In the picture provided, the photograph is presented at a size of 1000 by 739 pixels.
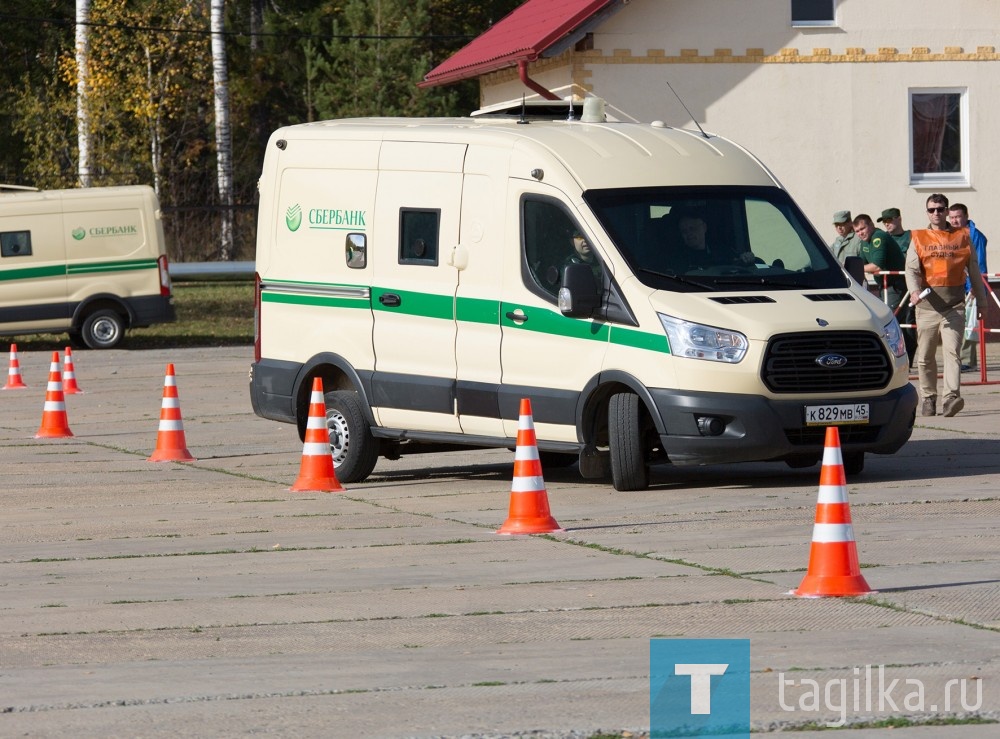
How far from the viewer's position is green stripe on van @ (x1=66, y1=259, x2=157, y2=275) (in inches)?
1231

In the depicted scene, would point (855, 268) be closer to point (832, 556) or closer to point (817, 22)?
point (832, 556)

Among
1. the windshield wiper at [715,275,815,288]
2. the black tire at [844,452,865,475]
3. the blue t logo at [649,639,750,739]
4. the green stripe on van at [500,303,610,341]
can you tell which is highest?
the windshield wiper at [715,275,815,288]

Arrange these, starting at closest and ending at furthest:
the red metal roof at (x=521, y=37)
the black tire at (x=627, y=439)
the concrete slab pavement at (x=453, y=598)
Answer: the concrete slab pavement at (x=453, y=598) < the black tire at (x=627, y=439) < the red metal roof at (x=521, y=37)

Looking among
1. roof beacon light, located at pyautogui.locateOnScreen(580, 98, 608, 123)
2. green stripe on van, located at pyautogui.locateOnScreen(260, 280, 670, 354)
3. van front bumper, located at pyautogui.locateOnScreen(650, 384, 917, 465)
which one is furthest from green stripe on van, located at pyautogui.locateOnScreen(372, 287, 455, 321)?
roof beacon light, located at pyautogui.locateOnScreen(580, 98, 608, 123)

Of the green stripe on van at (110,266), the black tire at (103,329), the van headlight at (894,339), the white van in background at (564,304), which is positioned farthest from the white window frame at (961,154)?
the van headlight at (894,339)

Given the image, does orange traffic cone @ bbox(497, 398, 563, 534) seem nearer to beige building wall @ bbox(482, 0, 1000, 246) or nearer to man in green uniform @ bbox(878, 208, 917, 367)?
man in green uniform @ bbox(878, 208, 917, 367)

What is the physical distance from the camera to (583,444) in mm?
12797

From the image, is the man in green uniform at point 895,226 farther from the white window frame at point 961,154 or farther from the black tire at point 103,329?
the black tire at point 103,329

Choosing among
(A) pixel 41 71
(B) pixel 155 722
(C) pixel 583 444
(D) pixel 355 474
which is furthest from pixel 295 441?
(A) pixel 41 71

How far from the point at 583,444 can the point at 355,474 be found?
2054 mm

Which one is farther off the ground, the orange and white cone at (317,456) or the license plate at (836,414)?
the license plate at (836,414)

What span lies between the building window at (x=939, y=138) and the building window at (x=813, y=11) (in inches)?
72.7

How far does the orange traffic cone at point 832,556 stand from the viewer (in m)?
8.52

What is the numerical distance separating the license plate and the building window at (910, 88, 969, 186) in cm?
1801
